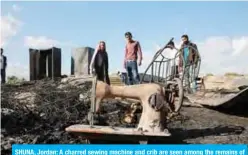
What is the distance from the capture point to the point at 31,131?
271 inches

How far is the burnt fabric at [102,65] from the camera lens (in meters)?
9.95

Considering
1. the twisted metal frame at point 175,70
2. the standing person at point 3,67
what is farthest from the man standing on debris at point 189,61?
the standing person at point 3,67

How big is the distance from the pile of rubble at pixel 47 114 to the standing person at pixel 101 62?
2.56ft

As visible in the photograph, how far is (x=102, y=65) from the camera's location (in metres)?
10.0

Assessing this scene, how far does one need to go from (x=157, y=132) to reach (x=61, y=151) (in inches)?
57.9

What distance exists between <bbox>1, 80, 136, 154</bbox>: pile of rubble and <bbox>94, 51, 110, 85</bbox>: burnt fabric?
2.55 feet

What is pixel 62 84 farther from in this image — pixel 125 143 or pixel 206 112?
pixel 125 143

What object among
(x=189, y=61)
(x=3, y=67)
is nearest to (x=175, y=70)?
(x=189, y=61)

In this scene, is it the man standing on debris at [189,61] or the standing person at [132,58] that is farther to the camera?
the standing person at [132,58]

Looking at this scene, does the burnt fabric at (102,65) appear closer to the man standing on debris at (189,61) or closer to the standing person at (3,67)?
the man standing on debris at (189,61)

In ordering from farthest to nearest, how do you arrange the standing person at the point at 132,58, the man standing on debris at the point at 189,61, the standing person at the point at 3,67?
the standing person at the point at 3,67, the standing person at the point at 132,58, the man standing on debris at the point at 189,61

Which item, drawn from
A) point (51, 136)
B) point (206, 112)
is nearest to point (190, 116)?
point (206, 112)

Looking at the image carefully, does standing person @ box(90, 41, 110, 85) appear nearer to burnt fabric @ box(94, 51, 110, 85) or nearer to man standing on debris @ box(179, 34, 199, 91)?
burnt fabric @ box(94, 51, 110, 85)

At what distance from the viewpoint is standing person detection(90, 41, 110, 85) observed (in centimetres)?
994
